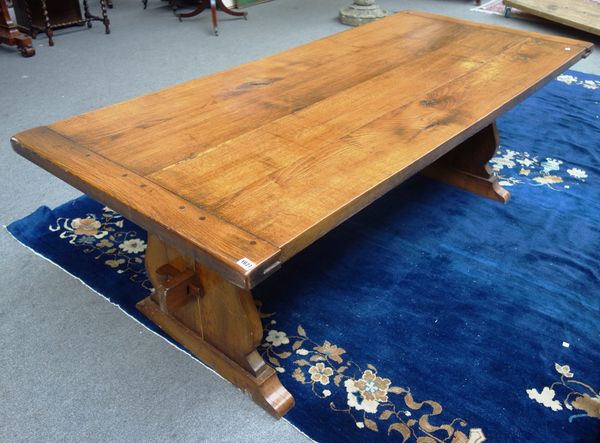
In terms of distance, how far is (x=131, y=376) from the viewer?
4.66 feet

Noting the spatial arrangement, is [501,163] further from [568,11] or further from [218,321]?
[568,11]

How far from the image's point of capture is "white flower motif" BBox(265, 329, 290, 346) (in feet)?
4.94

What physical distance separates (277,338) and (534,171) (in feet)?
4.46

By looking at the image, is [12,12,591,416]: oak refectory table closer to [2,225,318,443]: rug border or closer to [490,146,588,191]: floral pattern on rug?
[2,225,318,443]: rug border

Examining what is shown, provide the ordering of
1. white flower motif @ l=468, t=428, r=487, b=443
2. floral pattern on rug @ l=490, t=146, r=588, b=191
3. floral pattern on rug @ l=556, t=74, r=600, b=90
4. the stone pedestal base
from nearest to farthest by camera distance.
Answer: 1. white flower motif @ l=468, t=428, r=487, b=443
2. floral pattern on rug @ l=490, t=146, r=588, b=191
3. floral pattern on rug @ l=556, t=74, r=600, b=90
4. the stone pedestal base

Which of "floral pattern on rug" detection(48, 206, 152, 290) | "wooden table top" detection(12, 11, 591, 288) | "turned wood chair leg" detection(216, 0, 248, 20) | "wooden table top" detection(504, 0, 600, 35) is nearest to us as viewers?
"wooden table top" detection(12, 11, 591, 288)

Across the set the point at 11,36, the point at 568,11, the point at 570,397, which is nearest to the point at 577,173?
the point at 570,397

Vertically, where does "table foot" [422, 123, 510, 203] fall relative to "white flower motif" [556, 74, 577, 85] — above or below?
above

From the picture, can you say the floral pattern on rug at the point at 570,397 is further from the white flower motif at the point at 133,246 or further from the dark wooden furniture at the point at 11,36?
the dark wooden furniture at the point at 11,36

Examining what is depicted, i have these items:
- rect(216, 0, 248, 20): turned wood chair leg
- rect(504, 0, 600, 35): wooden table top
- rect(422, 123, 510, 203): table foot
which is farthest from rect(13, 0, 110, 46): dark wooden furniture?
rect(504, 0, 600, 35): wooden table top

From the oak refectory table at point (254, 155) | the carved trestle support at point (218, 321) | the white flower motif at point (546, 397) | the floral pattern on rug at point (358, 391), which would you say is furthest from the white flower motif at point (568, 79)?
the carved trestle support at point (218, 321)

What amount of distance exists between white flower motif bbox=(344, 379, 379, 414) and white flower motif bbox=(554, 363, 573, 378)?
46 cm

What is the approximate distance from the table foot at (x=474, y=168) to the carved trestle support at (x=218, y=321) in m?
1.16

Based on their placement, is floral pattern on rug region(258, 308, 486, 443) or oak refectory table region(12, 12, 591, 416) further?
floral pattern on rug region(258, 308, 486, 443)
